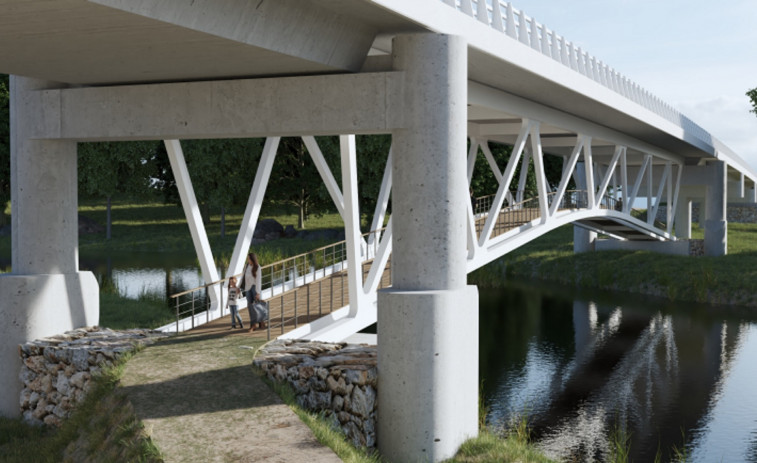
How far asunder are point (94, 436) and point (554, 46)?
13.6 meters

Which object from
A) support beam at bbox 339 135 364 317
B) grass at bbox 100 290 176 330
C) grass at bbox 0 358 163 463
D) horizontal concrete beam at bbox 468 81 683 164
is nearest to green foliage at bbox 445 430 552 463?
support beam at bbox 339 135 364 317

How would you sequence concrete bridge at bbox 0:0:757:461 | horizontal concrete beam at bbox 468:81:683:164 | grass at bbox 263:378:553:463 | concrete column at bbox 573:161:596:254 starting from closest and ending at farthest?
grass at bbox 263:378:553:463 < concrete bridge at bbox 0:0:757:461 < horizontal concrete beam at bbox 468:81:683:164 < concrete column at bbox 573:161:596:254

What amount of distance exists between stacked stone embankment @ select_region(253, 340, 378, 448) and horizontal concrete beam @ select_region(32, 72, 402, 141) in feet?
10.2

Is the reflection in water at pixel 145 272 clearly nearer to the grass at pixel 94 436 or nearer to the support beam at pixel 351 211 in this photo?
the support beam at pixel 351 211

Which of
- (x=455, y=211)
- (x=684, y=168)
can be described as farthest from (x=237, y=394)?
(x=684, y=168)

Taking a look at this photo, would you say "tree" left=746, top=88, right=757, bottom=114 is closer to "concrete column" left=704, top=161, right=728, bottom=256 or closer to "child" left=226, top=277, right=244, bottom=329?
"concrete column" left=704, top=161, right=728, bottom=256

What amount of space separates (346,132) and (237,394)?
382 cm

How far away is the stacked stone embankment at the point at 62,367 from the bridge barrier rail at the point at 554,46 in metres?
6.81

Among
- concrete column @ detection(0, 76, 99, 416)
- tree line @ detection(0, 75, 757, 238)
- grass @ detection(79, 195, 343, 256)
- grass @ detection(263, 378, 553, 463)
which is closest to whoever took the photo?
grass @ detection(263, 378, 553, 463)

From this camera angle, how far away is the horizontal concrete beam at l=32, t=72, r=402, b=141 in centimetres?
1204

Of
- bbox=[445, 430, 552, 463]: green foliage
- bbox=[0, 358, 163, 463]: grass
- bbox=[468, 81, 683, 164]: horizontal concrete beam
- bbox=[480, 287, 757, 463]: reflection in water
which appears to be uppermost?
bbox=[468, 81, 683, 164]: horizontal concrete beam

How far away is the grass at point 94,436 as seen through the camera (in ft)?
31.1

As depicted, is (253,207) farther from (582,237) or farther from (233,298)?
(582,237)

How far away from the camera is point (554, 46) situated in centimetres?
1995
